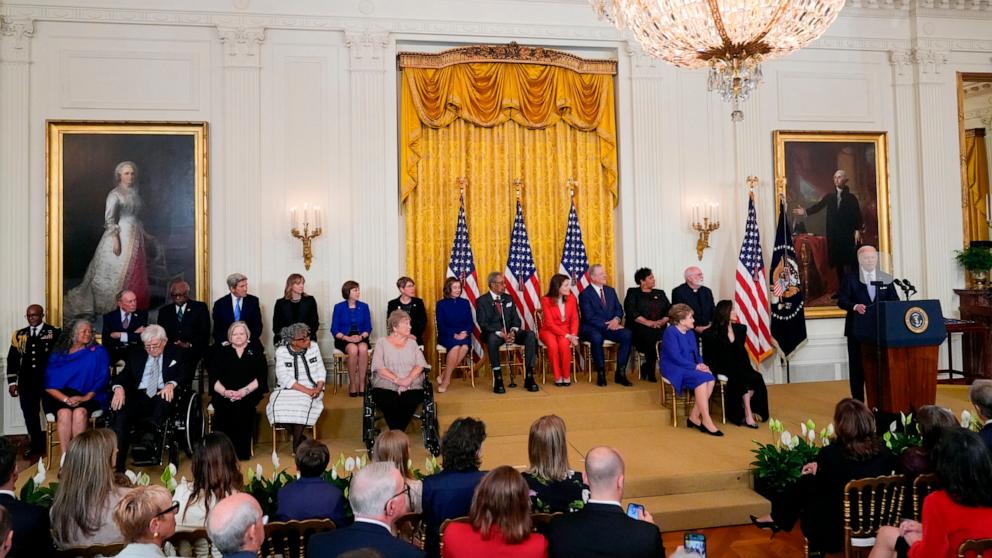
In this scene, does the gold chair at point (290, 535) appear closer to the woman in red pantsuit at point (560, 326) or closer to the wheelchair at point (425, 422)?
the wheelchair at point (425, 422)

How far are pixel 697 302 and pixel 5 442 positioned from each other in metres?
7.36

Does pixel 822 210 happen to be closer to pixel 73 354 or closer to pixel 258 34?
pixel 258 34

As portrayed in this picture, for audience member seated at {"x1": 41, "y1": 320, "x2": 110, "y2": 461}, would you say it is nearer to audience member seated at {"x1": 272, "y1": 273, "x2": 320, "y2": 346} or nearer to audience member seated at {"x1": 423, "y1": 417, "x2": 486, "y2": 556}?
audience member seated at {"x1": 272, "y1": 273, "x2": 320, "y2": 346}

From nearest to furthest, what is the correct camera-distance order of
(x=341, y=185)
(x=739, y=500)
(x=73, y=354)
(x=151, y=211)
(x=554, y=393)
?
(x=739, y=500), (x=73, y=354), (x=554, y=393), (x=151, y=211), (x=341, y=185)

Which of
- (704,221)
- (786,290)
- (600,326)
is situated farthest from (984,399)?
(704,221)

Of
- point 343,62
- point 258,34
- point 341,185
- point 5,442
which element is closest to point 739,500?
point 5,442

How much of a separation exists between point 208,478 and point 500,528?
1.71m

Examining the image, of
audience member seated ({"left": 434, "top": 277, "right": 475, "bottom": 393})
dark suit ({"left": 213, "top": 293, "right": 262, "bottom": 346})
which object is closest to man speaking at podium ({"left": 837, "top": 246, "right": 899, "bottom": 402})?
audience member seated ({"left": 434, "top": 277, "right": 475, "bottom": 393})

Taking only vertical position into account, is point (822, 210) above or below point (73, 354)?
above

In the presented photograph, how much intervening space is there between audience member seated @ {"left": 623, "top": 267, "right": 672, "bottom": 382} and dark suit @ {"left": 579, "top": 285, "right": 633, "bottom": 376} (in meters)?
0.21

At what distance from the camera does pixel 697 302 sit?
8.66 m

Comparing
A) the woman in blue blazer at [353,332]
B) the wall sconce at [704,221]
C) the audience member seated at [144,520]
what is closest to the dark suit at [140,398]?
the woman in blue blazer at [353,332]

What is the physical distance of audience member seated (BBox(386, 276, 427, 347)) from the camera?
809 centimetres

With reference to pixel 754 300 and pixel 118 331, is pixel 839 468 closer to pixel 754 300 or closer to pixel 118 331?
pixel 754 300
